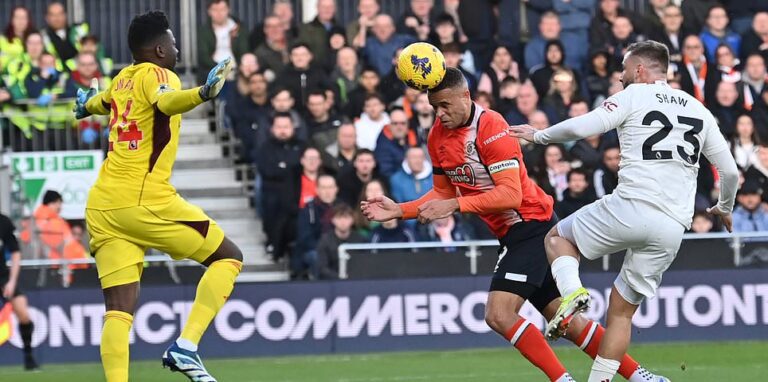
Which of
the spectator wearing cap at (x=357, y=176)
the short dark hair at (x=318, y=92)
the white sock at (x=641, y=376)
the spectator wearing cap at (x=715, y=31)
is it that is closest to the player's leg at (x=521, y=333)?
the white sock at (x=641, y=376)

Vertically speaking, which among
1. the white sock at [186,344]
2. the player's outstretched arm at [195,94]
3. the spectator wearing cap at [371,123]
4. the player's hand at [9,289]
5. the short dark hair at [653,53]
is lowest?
the player's hand at [9,289]

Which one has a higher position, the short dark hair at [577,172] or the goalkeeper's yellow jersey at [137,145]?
the goalkeeper's yellow jersey at [137,145]

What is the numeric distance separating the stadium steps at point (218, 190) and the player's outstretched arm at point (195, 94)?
24.8ft

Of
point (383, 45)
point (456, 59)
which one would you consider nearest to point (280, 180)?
point (383, 45)

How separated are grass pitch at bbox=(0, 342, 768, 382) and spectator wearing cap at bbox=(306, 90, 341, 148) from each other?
2961 mm

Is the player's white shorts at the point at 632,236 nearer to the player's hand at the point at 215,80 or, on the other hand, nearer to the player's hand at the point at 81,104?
the player's hand at the point at 215,80

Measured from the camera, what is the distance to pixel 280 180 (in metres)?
16.6

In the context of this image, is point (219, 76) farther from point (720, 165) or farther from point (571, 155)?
point (571, 155)

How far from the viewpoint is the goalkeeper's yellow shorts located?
9.62m

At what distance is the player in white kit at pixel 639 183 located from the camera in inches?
353

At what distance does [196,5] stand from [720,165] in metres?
12.3

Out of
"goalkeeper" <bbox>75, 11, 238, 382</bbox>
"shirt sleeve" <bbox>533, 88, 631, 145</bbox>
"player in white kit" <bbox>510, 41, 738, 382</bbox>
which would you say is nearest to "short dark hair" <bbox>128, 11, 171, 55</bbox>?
"goalkeeper" <bbox>75, 11, 238, 382</bbox>

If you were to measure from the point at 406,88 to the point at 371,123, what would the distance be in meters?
0.75

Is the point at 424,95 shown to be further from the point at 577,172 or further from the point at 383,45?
the point at 577,172
